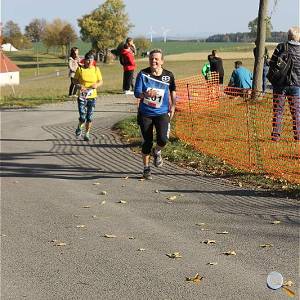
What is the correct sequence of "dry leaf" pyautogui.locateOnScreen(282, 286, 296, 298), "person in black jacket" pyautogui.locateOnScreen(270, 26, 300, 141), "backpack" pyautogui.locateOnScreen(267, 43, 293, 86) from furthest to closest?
1. "backpack" pyautogui.locateOnScreen(267, 43, 293, 86)
2. "person in black jacket" pyautogui.locateOnScreen(270, 26, 300, 141)
3. "dry leaf" pyautogui.locateOnScreen(282, 286, 296, 298)

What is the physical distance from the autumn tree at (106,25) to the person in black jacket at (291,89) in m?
95.2

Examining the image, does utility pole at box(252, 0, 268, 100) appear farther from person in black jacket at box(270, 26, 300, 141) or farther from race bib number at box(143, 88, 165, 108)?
race bib number at box(143, 88, 165, 108)

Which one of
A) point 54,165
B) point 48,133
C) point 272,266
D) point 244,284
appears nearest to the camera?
point 244,284

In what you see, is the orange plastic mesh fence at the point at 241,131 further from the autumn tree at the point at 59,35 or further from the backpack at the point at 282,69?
the autumn tree at the point at 59,35

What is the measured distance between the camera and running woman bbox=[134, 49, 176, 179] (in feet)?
28.5

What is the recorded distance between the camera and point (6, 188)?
8.54 m

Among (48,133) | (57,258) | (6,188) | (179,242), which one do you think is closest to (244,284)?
(179,242)

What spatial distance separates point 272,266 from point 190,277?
2.37 feet

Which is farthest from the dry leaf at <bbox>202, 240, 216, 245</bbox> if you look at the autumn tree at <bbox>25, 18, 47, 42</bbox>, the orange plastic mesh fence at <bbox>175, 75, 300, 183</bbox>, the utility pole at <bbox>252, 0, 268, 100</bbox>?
the autumn tree at <bbox>25, 18, 47, 42</bbox>

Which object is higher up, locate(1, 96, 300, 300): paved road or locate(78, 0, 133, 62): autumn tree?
locate(78, 0, 133, 62): autumn tree

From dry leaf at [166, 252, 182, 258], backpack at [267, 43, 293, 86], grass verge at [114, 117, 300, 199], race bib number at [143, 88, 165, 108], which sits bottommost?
grass verge at [114, 117, 300, 199]

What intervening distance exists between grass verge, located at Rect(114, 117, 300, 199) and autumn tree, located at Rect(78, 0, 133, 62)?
3698 inches

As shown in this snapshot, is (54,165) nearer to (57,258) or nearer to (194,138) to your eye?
(194,138)

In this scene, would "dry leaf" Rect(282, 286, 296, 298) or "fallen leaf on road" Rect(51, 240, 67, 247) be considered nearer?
"dry leaf" Rect(282, 286, 296, 298)
